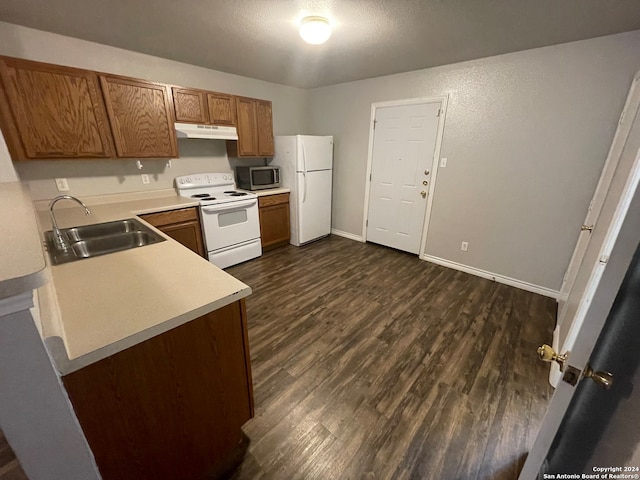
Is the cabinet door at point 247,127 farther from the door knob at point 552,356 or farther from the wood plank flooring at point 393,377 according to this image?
the door knob at point 552,356

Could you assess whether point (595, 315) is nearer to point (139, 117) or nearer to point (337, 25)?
point (337, 25)

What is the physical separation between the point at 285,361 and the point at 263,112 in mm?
3123

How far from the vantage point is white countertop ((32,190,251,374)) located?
74 cm

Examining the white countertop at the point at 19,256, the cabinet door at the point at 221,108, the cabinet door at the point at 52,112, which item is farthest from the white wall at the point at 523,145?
the white countertop at the point at 19,256

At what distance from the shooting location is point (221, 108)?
10.0 ft

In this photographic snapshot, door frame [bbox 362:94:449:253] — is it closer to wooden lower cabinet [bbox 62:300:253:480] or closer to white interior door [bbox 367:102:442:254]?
white interior door [bbox 367:102:442:254]

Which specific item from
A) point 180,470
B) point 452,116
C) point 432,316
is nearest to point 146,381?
point 180,470

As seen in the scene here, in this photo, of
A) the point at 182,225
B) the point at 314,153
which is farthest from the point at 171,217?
the point at 314,153

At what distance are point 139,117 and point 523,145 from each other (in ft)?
12.6

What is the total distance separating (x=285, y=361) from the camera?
185 cm

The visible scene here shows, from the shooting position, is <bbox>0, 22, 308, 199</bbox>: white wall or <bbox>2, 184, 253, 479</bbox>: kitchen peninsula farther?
<bbox>0, 22, 308, 199</bbox>: white wall

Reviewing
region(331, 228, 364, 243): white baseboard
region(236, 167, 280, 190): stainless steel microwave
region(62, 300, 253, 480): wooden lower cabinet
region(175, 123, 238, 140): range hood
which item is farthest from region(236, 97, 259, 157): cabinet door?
region(62, 300, 253, 480): wooden lower cabinet

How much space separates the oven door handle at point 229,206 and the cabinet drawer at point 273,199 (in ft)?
0.47

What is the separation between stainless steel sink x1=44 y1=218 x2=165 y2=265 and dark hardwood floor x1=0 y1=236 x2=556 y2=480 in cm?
109
